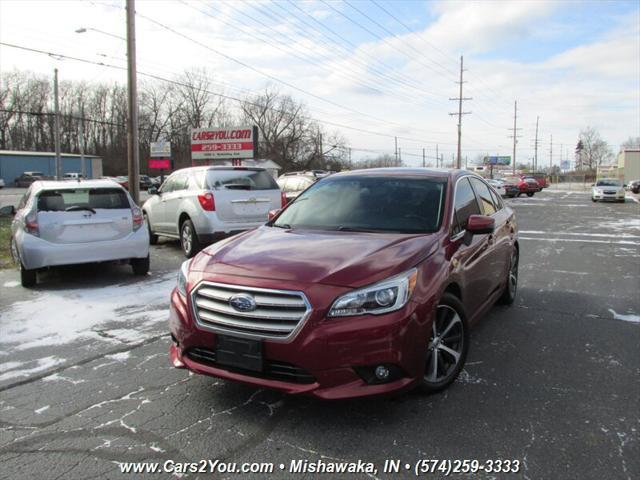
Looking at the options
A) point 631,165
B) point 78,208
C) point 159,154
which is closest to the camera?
point 78,208

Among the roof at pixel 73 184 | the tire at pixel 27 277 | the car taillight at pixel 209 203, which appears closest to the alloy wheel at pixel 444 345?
the roof at pixel 73 184

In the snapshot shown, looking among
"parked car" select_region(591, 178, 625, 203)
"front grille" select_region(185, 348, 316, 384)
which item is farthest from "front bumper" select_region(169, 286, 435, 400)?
"parked car" select_region(591, 178, 625, 203)

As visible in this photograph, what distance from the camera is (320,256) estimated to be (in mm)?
3330

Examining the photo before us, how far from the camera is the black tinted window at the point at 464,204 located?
166 inches

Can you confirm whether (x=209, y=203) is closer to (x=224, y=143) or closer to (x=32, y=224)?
(x=32, y=224)

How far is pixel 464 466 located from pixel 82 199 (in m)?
6.36

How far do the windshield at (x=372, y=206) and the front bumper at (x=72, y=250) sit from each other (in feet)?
11.8

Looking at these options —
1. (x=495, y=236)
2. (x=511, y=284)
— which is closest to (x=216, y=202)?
(x=511, y=284)

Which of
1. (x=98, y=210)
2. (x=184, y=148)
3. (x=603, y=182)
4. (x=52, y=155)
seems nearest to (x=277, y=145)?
(x=184, y=148)

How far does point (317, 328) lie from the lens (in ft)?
9.44

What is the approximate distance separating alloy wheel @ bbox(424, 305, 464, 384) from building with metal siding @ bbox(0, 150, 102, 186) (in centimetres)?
7121

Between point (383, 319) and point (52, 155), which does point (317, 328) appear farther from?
point (52, 155)

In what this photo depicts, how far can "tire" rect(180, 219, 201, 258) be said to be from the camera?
9.48 m

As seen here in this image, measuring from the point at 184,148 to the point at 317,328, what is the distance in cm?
7646
